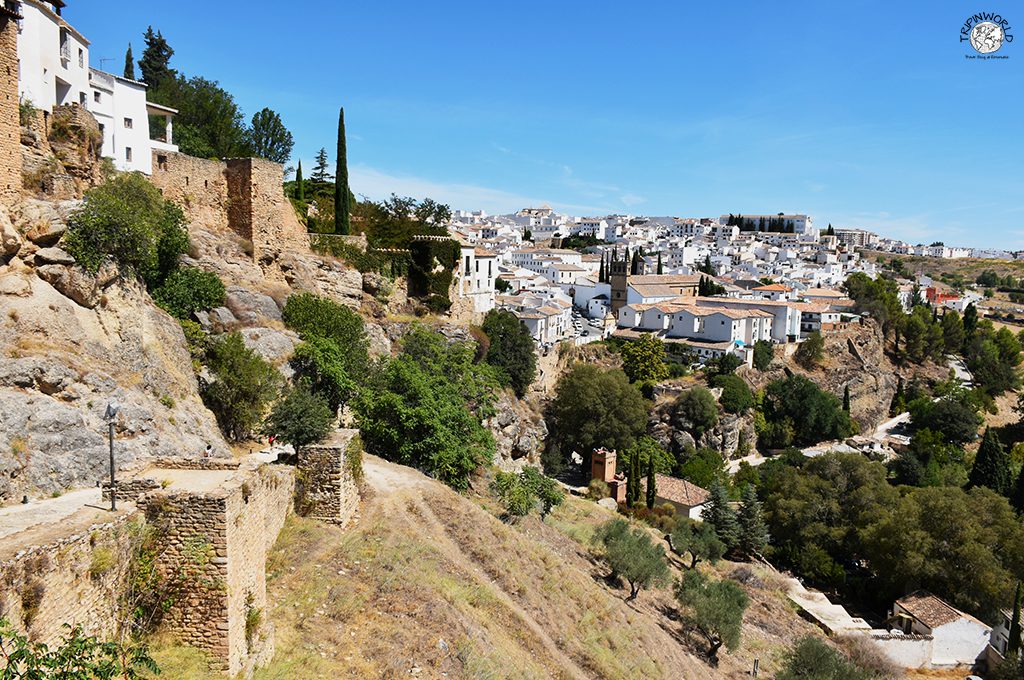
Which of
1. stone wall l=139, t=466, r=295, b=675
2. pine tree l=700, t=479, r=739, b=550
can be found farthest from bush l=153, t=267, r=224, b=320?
pine tree l=700, t=479, r=739, b=550

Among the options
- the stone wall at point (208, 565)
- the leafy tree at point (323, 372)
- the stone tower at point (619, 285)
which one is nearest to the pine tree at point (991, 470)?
the stone tower at point (619, 285)

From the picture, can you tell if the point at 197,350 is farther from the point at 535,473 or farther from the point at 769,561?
the point at 769,561

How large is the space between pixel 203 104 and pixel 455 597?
121 ft

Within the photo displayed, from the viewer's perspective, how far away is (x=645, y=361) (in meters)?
50.8

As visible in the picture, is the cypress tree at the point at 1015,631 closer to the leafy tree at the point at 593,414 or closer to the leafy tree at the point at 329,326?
the leafy tree at the point at 593,414

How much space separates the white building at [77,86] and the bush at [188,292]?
566cm

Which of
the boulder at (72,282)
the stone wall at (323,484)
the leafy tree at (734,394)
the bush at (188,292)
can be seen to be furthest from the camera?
the leafy tree at (734,394)

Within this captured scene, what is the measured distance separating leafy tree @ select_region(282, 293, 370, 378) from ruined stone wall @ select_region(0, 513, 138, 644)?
1655cm

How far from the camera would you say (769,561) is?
32.5 meters

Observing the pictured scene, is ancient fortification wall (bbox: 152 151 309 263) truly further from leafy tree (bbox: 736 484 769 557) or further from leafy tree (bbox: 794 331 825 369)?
leafy tree (bbox: 794 331 825 369)

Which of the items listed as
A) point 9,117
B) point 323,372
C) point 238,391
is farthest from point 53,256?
point 323,372

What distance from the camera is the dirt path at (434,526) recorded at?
12.0m

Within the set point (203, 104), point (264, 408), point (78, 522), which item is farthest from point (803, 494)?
point (203, 104)

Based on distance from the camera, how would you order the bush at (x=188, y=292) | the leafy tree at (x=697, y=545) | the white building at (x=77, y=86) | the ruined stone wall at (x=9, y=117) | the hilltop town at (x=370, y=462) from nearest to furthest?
the hilltop town at (x=370, y=462) → the ruined stone wall at (x=9, y=117) → the white building at (x=77, y=86) → the bush at (x=188, y=292) → the leafy tree at (x=697, y=545)
